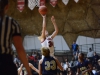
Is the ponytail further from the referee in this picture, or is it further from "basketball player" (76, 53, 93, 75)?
"basketball player" (76, 53, 93, 75)

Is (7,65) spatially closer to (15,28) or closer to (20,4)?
(15,28)

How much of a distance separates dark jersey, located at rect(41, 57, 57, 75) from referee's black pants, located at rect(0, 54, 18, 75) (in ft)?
9.22

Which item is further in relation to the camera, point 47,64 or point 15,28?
point 47,64

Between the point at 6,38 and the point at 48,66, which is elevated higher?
the point at 6,38

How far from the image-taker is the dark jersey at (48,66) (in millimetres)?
6500

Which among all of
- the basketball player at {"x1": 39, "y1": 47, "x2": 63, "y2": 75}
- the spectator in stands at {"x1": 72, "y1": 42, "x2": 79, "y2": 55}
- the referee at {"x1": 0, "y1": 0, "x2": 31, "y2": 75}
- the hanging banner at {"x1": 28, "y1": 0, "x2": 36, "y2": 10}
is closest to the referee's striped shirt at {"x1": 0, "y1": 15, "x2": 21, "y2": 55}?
the referee at {"x1": 0, "y1": 0, "x2": 31, "y2": 75}

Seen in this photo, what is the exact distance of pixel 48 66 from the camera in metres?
6.52

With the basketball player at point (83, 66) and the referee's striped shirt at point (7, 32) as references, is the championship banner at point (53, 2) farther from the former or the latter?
the referee's striped shirt at point (7, 32)

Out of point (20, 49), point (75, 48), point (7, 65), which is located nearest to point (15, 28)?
point (20, 49)

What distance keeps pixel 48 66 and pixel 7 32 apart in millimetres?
2947

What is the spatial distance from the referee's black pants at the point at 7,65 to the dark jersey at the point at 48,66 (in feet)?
9.22

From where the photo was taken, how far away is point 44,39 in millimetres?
8414

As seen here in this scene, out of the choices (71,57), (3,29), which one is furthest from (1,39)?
(71,57)

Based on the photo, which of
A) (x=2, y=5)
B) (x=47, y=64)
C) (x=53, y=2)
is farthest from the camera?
(x=53, y=2)
